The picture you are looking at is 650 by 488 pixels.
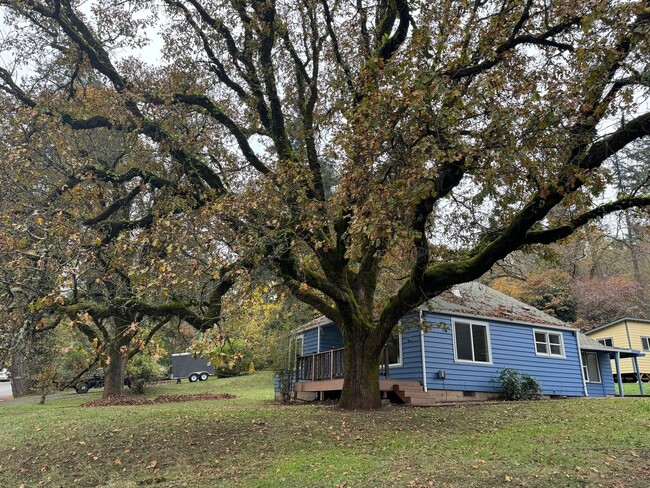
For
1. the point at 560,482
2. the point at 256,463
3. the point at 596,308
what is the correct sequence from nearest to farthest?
the point at 560,482 < the point at 256,463 < the point at 596,308

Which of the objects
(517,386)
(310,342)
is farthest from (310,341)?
(517,386)

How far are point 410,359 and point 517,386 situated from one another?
3.80 metres

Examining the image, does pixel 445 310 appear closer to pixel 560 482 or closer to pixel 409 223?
pixel 409 223

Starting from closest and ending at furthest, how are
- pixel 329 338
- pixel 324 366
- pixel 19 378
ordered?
pixel 324 366
pixel 329 338
pixel 19 378

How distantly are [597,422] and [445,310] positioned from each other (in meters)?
6.27

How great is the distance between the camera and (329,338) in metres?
19.0

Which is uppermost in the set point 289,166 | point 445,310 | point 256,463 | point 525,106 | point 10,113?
point 10,113

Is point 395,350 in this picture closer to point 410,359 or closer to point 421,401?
point 410,359

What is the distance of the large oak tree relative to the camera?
6586 millimetres

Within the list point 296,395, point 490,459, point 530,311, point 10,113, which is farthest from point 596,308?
point 10,113

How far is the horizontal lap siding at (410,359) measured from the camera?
14.9m

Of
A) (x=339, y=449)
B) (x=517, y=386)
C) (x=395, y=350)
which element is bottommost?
(x=339, y=449)

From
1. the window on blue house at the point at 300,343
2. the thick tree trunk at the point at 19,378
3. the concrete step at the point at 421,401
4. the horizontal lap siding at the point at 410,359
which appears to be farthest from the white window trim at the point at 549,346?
the thick tree trunk at the point at 19,378

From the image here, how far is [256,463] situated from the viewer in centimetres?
718
